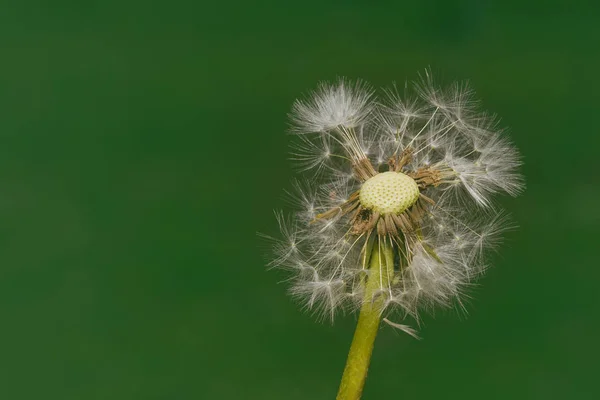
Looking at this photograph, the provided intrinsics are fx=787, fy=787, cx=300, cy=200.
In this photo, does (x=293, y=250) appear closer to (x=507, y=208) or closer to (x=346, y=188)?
(x=346, y=188)

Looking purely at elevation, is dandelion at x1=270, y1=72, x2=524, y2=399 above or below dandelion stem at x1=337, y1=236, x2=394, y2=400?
above

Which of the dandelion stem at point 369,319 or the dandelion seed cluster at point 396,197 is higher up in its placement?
the dandelion seed cluster at point 396,197

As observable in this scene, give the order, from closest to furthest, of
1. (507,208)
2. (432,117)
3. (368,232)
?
(368,232), (432,117), (507,208)

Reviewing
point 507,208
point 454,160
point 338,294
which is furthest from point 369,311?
point 507,208

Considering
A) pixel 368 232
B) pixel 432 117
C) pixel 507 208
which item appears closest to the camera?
pixel 368 232

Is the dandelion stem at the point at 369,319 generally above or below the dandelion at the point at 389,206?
below
